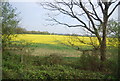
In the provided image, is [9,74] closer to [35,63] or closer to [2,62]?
[2,62]

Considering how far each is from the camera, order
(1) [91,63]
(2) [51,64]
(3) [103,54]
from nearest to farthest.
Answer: (1) [91,63] < (3) [103,54] < (2) [51,64]

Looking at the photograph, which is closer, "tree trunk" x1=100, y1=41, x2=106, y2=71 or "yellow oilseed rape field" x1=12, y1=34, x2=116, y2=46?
"tree trunk" x1=100, y1=41, x2=106, y2=71

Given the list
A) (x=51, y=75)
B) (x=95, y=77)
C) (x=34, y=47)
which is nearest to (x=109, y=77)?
(x=95, y=77)

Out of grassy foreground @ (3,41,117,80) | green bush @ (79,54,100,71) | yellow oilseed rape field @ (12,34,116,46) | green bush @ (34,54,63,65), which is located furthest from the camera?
yellow oilseed rape field @ (12,34,116,46)

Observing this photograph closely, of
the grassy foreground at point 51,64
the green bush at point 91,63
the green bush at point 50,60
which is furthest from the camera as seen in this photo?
the green bush at point 50,60

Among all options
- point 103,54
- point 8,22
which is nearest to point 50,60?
point 103,54

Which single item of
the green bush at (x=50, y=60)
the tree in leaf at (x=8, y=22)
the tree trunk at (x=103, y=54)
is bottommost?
the green bush at (x=50, y=60)

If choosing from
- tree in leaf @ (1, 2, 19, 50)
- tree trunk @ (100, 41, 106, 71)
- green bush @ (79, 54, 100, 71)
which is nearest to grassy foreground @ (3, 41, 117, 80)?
green bush @ (79, 54, 100, 71)

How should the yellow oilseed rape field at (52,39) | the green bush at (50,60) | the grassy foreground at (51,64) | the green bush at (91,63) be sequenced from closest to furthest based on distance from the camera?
the grassy foreground at (51,64) < the green bush at (91,63) < the green bush at (50,60) < the yellow oilseed rape field at (52,39)

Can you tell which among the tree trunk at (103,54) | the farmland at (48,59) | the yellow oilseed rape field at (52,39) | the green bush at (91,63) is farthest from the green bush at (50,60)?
the tree trunk at (103,54)

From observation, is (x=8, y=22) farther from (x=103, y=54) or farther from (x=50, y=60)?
(x=103, y=54)

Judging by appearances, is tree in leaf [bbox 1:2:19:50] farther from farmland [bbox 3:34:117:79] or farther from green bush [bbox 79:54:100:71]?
green bush [bbox 79:54:100:71]

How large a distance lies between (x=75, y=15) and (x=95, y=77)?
2.80 meters

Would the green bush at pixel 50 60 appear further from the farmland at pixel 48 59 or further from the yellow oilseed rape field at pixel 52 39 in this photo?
the yellow oilseed rape field at pixel 52 39
